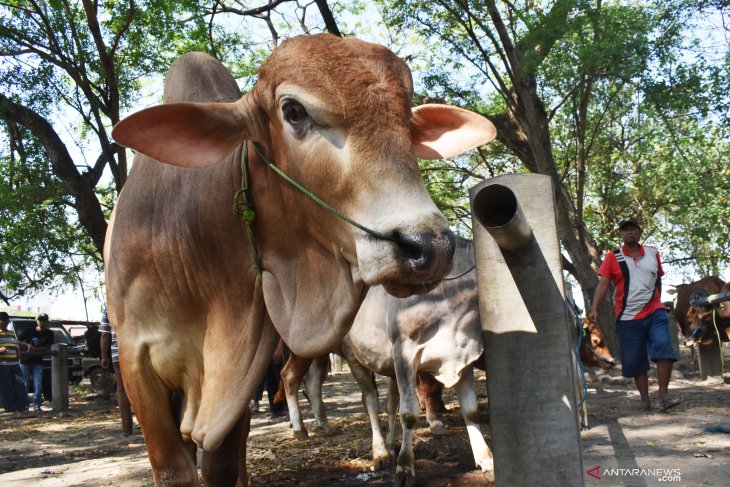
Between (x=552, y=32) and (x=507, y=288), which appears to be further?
(x=552, y=32)

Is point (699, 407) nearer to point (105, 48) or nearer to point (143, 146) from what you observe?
point (143, 146)

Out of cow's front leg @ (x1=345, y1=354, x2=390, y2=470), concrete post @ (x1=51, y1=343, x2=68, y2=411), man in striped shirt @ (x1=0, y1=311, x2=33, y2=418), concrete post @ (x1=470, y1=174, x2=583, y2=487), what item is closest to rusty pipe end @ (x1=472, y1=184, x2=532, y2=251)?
concrete post @ (x1=470, y1=174, x2=583, y2=487)

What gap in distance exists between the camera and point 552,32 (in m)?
10.3

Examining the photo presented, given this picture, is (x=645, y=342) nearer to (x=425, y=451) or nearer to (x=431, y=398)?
(x=431, y=398)

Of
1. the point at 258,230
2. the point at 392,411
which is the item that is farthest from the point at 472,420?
the point at 258,230

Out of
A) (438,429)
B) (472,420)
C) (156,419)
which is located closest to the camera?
(156,419)

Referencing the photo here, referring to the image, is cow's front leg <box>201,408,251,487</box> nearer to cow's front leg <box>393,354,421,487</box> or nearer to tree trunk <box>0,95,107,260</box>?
cow's front leg <box>393,354,421,487</box>

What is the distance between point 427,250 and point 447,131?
1.03 metres

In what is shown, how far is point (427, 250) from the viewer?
2016 mm

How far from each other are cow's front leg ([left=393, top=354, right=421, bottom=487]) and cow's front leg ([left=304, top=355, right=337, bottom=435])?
241cm

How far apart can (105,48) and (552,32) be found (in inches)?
277

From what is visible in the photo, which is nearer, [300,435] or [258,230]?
[258,230]

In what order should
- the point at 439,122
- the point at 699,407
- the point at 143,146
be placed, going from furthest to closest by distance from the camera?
the point at 699,407
the point at 439,122
the point at 143,146

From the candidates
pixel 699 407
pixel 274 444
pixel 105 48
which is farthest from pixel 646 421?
pixel 105 48
